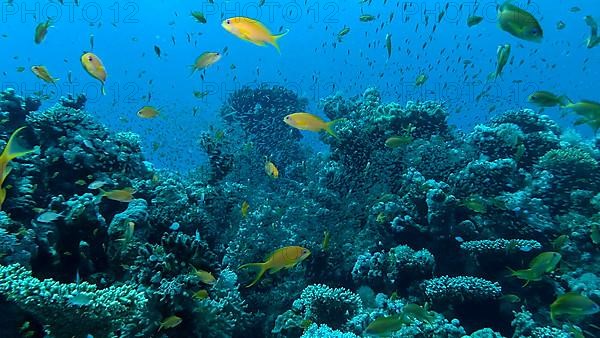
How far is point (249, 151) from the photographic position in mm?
11148

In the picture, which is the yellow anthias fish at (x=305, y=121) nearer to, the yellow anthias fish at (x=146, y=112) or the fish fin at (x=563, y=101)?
the fish fin at (x=563, y=101)

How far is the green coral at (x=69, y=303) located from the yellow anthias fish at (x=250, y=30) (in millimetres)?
2999

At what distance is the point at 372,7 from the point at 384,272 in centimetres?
9081

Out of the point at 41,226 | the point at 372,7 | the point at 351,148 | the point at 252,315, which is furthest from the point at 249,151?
the point at 372,7

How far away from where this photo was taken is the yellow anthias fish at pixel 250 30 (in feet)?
14.7

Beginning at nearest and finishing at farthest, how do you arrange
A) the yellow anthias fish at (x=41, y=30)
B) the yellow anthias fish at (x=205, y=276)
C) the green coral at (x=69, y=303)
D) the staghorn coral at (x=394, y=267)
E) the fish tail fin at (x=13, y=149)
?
the fish tail fin at (x=13, y=149) → the green coral at (x=69, y=303) → the yellow anthias fish at (x=205, y=276) → the staghorn coral at (x=394, y=267) → the yellow anthias fish at (x=41, y=30)

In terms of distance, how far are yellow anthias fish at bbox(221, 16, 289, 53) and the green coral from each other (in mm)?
2999

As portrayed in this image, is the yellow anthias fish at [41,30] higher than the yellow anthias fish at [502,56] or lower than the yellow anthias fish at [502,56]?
higher

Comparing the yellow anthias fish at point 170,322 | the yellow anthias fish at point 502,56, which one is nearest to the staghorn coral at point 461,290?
the yellow anthias fish at point 502,56

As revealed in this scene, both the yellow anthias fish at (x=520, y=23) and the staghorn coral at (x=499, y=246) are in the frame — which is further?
the staghorn coral at (x=499, y=246)

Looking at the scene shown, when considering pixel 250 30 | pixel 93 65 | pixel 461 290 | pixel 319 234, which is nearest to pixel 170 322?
pixel 250 30

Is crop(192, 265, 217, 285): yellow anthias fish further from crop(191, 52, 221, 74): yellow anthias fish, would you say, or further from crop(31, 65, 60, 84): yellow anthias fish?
crop(31, 65, 60, 84): yellow anthias fish

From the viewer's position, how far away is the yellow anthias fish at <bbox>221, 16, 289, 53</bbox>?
4.47 metres

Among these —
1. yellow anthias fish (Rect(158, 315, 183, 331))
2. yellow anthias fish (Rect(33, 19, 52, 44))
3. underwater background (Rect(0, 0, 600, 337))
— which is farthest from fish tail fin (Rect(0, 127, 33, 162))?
yellow anthias fish (Rect(33, 19, 52, 44))
